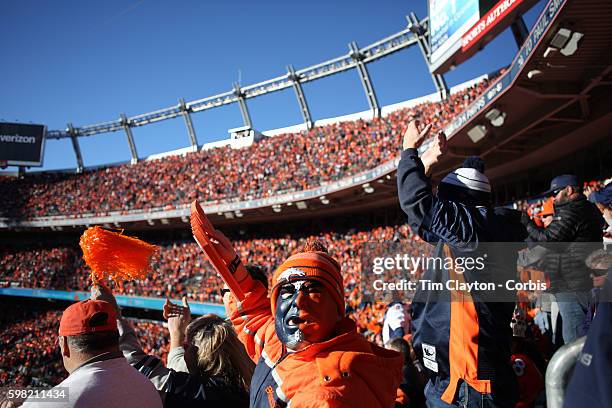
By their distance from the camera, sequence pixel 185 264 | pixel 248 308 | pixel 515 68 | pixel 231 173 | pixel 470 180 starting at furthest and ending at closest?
pixel 231 173, pixel 185 264, pixel 515 68, pixel 248 308, pixel 470 180

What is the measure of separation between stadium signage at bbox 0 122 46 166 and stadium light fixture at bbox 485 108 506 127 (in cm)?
3457

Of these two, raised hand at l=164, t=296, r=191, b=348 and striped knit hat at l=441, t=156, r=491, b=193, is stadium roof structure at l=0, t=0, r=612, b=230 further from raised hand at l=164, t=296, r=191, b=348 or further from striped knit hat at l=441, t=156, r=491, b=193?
raised hand at l=164, t=296, r=191, b=348

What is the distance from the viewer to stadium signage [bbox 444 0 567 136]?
6156mm

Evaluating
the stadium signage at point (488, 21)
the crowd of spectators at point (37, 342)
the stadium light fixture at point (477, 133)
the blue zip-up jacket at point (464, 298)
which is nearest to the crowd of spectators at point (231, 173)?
the stadium signage at point (488, 21)

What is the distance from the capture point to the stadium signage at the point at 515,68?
6156 millimetres

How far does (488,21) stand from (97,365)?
36.9 ft

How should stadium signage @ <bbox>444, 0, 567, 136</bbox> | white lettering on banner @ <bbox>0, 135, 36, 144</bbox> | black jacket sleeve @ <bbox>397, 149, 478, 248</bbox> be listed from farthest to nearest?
white lettering on banner @ <bbox>0, 135, 36, 144</bbox>
stadium signage @ <bbox>444, 0, 567, 136</bbox>
black jacket sleeve @ <bbox>397, 149, 478, 248</bbox>

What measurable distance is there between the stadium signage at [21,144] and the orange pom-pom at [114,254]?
36.0 m

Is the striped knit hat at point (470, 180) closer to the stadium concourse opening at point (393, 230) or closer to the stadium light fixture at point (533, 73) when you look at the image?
the stadium concourse opening at point (393, 230)

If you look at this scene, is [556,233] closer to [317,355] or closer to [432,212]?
[432,212]

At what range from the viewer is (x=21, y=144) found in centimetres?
3328

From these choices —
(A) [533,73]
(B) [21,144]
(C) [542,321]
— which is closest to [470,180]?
(C) [542,321]

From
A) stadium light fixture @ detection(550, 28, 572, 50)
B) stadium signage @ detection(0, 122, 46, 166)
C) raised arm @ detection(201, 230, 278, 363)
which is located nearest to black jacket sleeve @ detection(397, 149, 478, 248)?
raised arm @ detection(201, 230, 278, 363)

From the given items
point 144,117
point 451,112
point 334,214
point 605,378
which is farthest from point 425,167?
point 144,117
